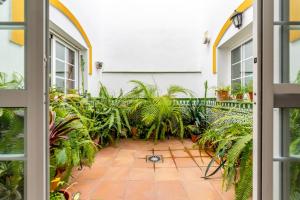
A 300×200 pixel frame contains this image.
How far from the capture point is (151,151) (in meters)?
3.09

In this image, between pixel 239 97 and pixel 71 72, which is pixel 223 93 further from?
pixel 71 72

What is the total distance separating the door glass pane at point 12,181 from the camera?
0.91 metres

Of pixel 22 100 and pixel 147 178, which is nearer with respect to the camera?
pixel 22 100

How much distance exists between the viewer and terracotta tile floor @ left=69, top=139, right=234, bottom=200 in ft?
5.67

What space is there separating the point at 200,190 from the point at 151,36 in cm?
329

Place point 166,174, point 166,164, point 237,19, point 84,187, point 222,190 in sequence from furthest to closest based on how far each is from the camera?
point 237,19
point 166,164
point 166,174
point 84,187
point 222,190

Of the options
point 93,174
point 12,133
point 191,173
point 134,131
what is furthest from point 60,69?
point 12,133

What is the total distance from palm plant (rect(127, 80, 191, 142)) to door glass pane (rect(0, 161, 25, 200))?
8.76 ft

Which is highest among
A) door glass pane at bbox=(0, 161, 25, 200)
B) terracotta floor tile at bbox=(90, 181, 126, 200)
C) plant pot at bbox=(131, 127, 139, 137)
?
door glass pane at bbox=(0, 161, 25, 200)

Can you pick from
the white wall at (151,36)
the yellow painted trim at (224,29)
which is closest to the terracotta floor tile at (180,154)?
the yellow painted trim at (224,29)

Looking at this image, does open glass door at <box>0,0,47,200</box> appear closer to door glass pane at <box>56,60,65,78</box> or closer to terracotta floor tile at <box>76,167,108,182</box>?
terracotta floor tile at <box>76,167,108,182</box>

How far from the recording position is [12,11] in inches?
34.9

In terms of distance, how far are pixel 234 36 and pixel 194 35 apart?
149cm

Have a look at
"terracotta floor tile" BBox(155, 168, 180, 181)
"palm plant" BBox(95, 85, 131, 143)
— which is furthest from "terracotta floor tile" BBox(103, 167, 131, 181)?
"palm plant" BBox(95, 85, 131, 143)
